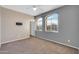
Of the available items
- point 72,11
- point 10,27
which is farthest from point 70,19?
point 10,27

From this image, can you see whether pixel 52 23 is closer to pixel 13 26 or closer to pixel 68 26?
pixel 68 26

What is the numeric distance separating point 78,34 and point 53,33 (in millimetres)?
1951

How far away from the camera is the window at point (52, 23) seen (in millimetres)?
4921

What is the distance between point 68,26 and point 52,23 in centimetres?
161

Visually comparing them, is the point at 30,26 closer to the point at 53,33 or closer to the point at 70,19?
the point at 53,33

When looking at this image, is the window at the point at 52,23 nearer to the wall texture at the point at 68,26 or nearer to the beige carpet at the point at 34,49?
the wall texture at the point at 68,26

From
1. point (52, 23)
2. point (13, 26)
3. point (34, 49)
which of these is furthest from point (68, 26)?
point (13, 26)

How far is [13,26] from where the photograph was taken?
537cm

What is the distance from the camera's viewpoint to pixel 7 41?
4863 millimetres

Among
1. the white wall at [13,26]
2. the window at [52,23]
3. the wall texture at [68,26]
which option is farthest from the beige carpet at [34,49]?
the window at [52,23]

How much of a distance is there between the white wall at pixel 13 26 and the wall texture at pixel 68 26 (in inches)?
123

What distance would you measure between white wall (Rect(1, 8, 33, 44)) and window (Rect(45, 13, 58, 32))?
2.19 metres

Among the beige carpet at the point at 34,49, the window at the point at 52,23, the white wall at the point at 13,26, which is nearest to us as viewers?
the beige carpet at the point at 34,49

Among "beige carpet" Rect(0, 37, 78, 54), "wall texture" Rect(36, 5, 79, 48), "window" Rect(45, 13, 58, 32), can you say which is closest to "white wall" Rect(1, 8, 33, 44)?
"beige carpet" Rect(0, 37, 78, 54)
